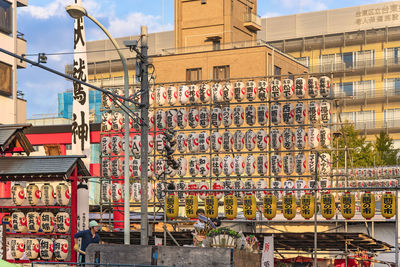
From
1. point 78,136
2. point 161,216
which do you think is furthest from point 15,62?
point 161,216

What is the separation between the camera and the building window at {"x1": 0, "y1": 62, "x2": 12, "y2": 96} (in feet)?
160

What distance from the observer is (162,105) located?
131ft

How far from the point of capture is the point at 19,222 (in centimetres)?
2789

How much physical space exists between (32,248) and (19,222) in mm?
1193

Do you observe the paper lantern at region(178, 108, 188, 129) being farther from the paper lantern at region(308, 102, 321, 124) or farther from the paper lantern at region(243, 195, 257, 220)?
the paper lantern at region(243, 195, 257, 220)

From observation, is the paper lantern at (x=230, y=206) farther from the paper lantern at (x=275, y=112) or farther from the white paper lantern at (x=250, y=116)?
the paper lantern at (x=275, y=112)

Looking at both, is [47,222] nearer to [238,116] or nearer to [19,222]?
[19,222]

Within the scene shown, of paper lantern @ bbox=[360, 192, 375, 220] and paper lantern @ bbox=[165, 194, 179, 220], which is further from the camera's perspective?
paper lantern @ bbox=[165, 194, 179, 220]

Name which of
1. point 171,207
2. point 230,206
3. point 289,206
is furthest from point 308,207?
point 171,207

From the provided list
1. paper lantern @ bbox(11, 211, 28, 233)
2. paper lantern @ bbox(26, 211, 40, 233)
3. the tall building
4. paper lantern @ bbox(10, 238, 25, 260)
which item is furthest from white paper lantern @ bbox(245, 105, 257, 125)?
the tall building

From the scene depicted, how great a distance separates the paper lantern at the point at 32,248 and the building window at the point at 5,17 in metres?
25.4

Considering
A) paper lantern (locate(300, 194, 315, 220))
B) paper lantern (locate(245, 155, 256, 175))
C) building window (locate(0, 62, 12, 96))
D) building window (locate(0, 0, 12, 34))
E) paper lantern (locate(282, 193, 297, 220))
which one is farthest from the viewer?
building window (locate(0, 0, 12, 34))

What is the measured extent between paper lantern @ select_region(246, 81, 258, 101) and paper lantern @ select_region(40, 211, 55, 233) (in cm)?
1458

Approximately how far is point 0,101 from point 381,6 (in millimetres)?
57112
